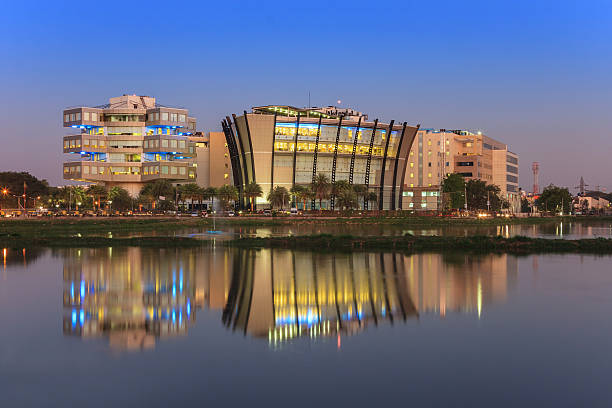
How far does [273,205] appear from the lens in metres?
164

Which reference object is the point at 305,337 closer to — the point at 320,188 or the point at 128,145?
the point at 320,188

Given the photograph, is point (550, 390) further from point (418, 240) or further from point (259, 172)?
point (259, 172)

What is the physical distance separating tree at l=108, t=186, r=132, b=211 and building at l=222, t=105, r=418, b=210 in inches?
1255

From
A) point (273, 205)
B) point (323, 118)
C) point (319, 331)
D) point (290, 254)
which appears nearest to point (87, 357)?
point (319, 331)

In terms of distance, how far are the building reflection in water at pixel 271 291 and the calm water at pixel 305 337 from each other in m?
0.15

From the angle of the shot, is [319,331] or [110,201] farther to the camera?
[110,201]

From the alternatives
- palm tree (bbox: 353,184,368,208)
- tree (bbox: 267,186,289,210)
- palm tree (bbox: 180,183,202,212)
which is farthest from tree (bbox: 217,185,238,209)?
palm tree (bbox: 353,184,368,208)

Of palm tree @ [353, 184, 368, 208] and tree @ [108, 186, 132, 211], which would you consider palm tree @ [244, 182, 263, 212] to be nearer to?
palm tree @ [353, 184, 368, 208]

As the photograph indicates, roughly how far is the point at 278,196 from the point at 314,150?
757 inches

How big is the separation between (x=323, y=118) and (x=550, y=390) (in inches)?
6185

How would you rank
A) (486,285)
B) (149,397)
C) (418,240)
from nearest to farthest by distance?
1. (149,397)
2. (486,285)
3. (418,240)

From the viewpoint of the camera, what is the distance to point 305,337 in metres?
22.4

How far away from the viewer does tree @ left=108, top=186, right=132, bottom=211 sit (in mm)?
167500

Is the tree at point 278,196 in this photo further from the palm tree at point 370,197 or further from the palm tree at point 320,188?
the palm tree at point 370,197
